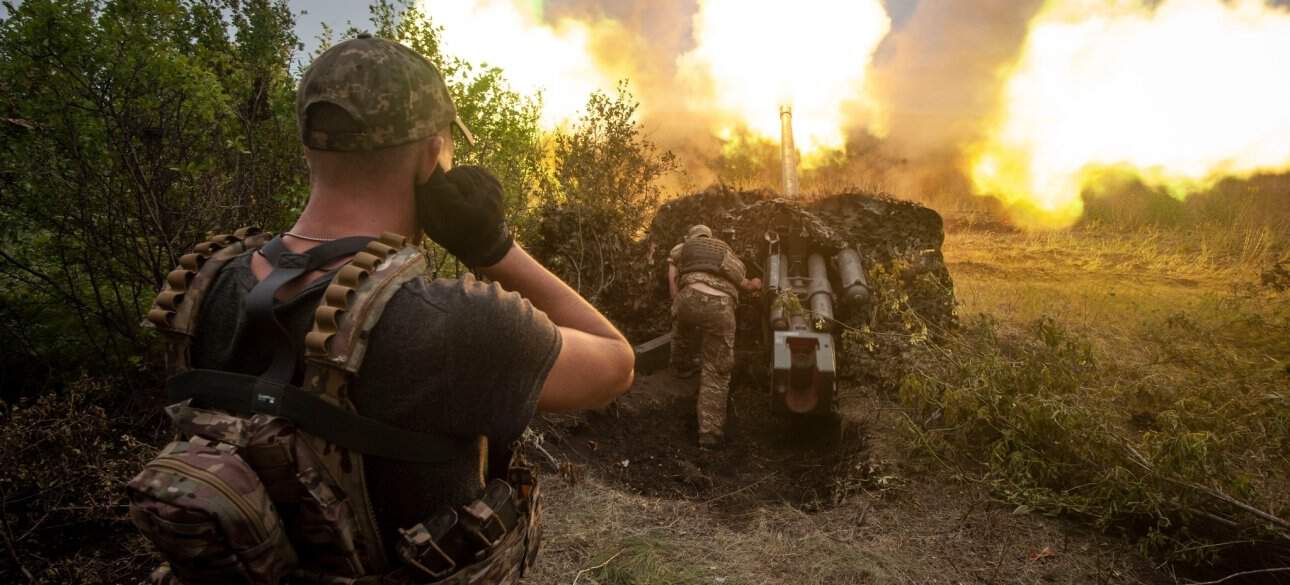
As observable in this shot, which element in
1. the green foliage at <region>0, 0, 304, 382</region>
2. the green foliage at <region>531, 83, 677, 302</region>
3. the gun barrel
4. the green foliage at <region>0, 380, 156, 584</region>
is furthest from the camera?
the gun barrel

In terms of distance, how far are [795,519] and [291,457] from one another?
397 cm

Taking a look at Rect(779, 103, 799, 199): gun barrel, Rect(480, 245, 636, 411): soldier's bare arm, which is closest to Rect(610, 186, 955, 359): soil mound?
Rect(779, 103, 799, 199): gun barrel

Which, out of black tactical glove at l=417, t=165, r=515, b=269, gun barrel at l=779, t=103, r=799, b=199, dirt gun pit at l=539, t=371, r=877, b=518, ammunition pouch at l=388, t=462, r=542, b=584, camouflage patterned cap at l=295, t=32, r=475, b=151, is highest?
gun barrel at l=779, t=103, r=799, b=199

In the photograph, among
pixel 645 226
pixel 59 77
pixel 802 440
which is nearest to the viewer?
pixel 59 77

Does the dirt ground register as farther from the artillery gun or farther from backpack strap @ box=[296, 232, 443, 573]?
backpack strap @ box=[296, 232, 443, 573]

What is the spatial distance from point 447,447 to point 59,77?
4065 mm

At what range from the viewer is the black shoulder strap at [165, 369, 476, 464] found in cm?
126

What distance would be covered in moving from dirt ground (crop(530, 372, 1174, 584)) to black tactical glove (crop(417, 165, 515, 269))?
269 cm

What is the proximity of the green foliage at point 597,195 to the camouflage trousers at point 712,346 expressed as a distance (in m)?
1.28

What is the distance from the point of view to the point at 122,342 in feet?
14.7

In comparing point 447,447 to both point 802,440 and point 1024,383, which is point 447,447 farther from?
point 802,440

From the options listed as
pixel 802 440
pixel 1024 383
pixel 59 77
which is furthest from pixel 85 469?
pixel 1024 383

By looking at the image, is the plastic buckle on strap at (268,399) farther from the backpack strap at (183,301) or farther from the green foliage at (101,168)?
the green foliage at (101,168)

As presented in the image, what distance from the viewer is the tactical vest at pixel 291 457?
1174 millimetres
